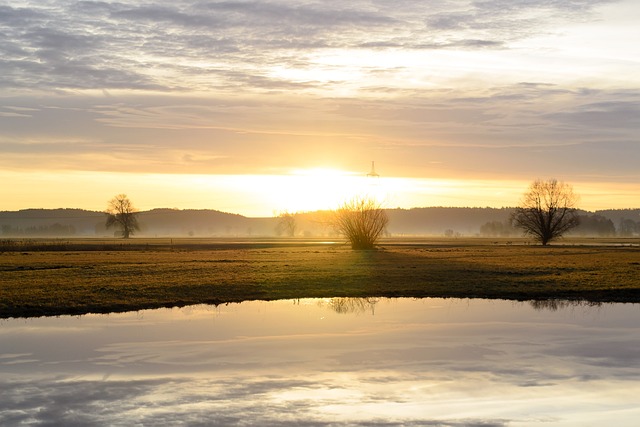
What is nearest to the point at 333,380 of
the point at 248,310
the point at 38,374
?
the point at 38,374

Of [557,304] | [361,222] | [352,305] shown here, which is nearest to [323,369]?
[352,305]

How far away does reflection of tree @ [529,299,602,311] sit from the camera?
32.8 meters

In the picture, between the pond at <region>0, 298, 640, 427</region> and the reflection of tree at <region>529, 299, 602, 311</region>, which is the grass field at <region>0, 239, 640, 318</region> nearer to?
the reflection of tree at <region>529, 299, 602, 311</region>

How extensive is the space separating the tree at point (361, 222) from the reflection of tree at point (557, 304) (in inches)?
2017

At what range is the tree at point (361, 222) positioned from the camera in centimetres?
8706

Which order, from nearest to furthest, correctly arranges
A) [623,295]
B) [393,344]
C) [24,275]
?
[393,344]
[623,295]
[24,275]

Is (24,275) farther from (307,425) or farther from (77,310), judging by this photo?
(307,425)

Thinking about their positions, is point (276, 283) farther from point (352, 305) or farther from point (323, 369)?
point (323, 369)

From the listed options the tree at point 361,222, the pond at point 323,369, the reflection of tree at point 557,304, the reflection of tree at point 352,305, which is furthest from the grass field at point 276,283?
the tree at point 361,222

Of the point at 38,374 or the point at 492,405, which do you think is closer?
the point at 492,405

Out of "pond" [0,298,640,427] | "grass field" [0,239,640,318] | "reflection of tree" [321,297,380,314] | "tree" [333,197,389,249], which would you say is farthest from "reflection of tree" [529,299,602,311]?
"tree" [333,197,389,249]

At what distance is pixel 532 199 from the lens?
11812 centimetres

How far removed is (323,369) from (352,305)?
14.5 meters

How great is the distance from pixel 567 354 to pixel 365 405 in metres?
8.55
